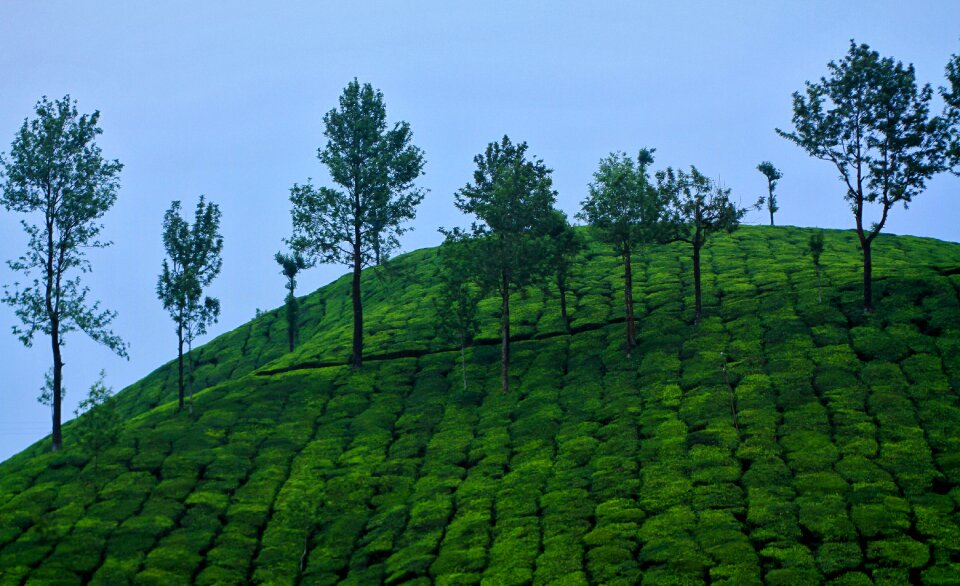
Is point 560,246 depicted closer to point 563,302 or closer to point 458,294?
point 563,302

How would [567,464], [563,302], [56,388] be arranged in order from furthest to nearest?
[563,302] → [56,388] → [567,464]

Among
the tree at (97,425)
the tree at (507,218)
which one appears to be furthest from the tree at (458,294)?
the tree at (97,425)

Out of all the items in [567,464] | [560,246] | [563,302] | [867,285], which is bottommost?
[567,464]

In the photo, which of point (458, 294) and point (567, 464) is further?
point (458, 294)

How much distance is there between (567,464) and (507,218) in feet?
78.5

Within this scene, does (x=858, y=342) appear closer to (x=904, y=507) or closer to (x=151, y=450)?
(x=904, y=507)

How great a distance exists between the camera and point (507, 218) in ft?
228

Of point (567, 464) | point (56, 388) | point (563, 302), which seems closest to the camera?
point (567, 464)

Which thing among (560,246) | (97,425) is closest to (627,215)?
(560,246)

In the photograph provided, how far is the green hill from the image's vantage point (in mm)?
42562

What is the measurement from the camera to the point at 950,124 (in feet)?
227

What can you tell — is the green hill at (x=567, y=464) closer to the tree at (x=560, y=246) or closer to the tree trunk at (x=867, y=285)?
the tree trunk at (x=867, y=285)

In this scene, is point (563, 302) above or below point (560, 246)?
below

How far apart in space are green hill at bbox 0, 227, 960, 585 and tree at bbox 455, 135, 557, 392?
7609mm
